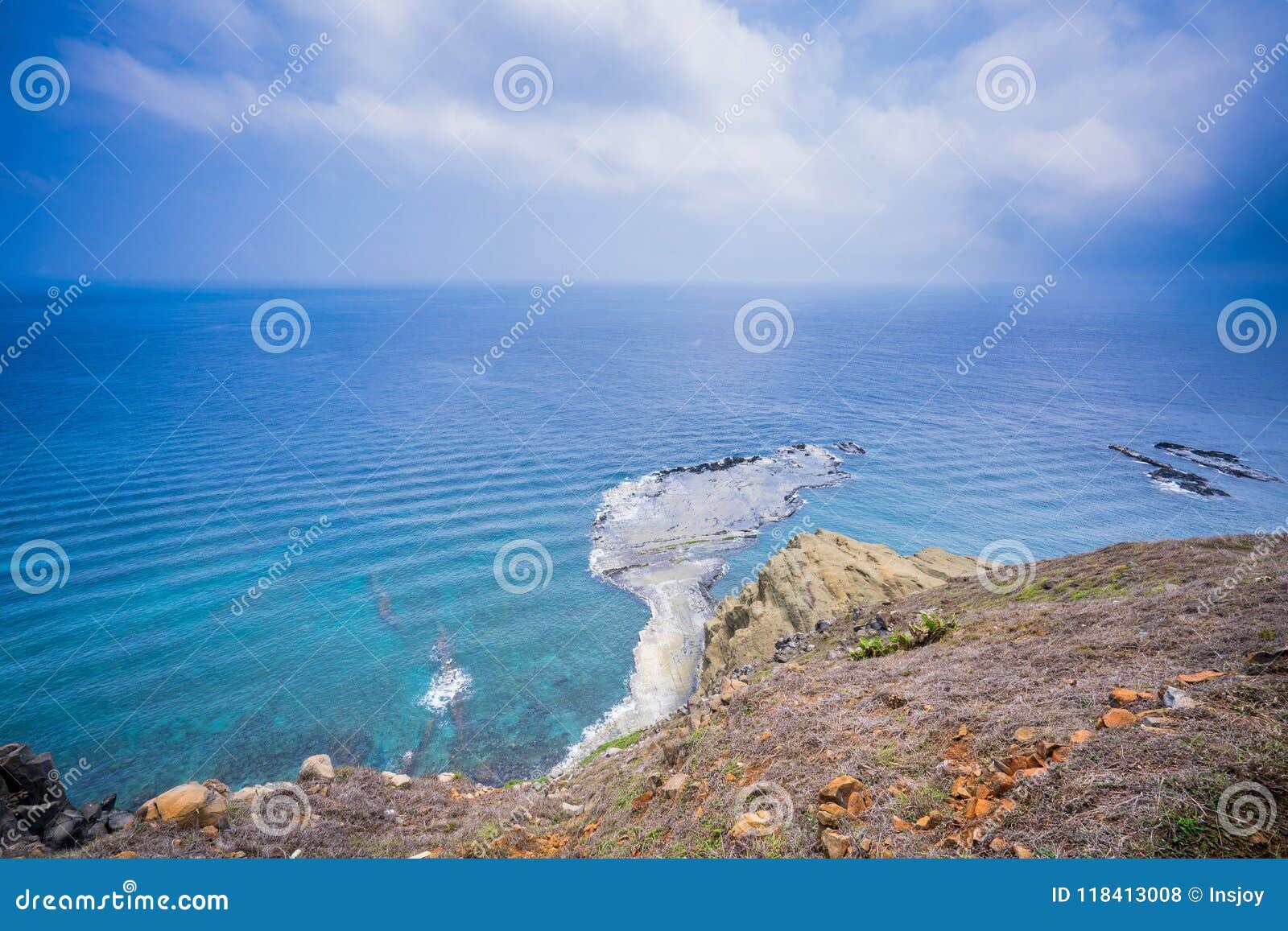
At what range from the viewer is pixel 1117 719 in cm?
702

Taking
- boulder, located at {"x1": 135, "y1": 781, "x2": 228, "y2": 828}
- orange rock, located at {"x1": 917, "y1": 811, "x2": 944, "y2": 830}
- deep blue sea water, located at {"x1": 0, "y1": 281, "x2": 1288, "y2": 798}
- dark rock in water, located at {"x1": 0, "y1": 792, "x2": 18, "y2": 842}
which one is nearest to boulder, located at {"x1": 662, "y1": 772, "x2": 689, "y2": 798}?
orange rock, located at {"x1": 917, "y1": 811, "x2": 944, "y2": 830}

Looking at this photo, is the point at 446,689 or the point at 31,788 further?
the point at 446,689

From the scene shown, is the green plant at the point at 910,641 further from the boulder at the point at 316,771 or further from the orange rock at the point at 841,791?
the boulder at the point at 316,771

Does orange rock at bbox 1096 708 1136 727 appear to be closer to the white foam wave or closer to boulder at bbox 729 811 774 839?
boulder at bbox 729 811 774 839

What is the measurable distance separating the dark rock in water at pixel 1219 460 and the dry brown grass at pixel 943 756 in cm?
4383

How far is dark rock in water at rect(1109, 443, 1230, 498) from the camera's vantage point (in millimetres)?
40812

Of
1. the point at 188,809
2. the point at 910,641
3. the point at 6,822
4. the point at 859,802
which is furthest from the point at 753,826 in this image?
the point at 6,822

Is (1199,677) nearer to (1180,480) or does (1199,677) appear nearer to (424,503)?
(424,503)

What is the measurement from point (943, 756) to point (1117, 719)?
215 cm

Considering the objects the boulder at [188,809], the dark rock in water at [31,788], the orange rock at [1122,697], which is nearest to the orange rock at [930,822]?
the orange rock at [1122,697]

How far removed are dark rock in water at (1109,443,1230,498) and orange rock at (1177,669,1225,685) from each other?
46524mm

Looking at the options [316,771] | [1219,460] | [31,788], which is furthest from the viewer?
[1219,460]

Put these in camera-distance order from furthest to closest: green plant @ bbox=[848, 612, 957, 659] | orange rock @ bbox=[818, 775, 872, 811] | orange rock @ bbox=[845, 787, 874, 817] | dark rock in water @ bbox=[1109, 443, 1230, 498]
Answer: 1. dark rock in water @ bbox=[1109, 443, 1230, 498]
2. green plant @ bbox=[848, 612, 957, 659]
3. orange rock @ bbox=[818, 775, 872, 811]
4. orange rock @ bbox=[845, 787, 874, 817]

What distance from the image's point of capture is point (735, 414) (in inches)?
2299
